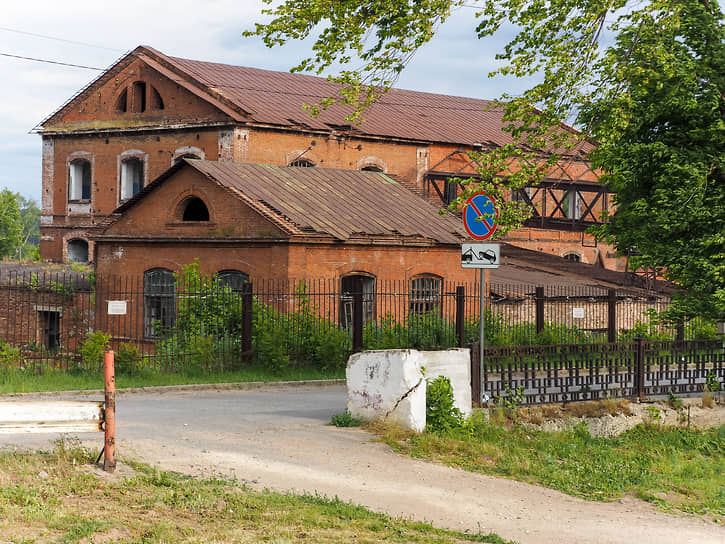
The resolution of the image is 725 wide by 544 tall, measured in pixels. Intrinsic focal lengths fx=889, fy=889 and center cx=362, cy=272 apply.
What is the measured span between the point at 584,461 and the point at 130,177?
3196 cm

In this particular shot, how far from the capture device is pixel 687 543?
7727mm

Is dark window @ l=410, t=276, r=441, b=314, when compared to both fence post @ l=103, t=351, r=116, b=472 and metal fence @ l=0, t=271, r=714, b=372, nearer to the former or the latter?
metal fence @ l=0, t=271, r=714, b=372

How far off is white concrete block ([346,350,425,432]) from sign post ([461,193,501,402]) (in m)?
1.31

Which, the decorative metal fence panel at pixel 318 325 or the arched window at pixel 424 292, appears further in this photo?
the arched window at pixel 424 292

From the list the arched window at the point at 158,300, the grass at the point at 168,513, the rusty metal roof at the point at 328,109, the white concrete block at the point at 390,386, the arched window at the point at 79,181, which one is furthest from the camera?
the arched window at the point at 79,181

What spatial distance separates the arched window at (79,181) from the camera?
40750 mm

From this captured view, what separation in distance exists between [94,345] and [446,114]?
3135cm

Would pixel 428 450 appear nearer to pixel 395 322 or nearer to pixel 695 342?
pixel 695 342

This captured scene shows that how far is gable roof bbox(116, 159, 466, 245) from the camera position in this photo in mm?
23938

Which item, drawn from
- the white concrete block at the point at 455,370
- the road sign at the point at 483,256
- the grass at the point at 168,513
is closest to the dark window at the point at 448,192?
the road sign at the point at 483,256

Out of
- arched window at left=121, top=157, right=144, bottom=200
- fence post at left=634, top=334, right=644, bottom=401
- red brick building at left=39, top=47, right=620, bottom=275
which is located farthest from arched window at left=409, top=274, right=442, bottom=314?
arched window at left=121, top=157, right=144, bottom=200

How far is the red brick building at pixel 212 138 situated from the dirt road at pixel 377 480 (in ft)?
79.6

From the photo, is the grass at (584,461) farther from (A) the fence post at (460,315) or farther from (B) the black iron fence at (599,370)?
(A) the fence post at (460,315)

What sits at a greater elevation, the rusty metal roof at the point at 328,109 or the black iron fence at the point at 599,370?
the rusty metal roof at the point at 328,109
